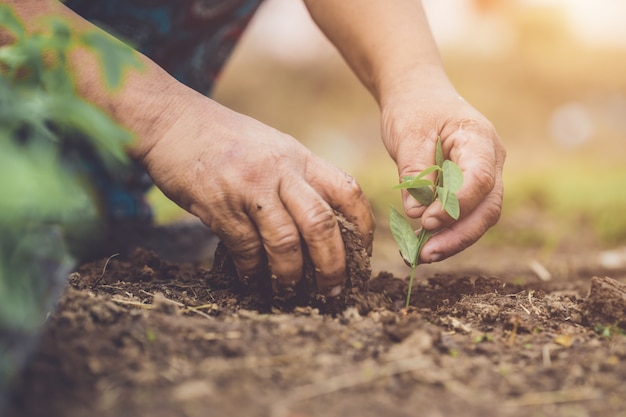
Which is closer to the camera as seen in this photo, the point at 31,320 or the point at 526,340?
the point at 31,320

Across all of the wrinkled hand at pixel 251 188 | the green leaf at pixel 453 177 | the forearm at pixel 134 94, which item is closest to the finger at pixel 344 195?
the wrinkled hand at pixel 251 188

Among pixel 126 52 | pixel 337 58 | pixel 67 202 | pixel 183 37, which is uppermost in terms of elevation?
Answer: pixel 337 58

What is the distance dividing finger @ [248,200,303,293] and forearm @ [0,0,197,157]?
0.32 metres

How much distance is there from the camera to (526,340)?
1402 mm

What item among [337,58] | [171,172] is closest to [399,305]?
[171,172]

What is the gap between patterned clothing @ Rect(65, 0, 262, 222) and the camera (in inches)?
105

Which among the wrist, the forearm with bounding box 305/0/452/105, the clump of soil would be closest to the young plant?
the clump of soil

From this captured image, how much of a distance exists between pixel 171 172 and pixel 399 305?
750 mm

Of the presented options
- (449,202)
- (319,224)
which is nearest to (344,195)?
(319,224)

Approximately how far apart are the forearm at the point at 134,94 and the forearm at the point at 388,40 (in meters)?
0.83

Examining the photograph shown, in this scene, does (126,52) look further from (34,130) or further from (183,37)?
(183,37)

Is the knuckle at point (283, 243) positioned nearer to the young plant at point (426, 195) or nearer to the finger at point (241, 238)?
the finger at point (241, 238)

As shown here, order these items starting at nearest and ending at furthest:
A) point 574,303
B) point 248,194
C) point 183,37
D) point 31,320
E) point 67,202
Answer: point 67,202
point 31,320
point 248,194
point 574,303
point 183,37

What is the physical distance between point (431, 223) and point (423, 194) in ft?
0.27
